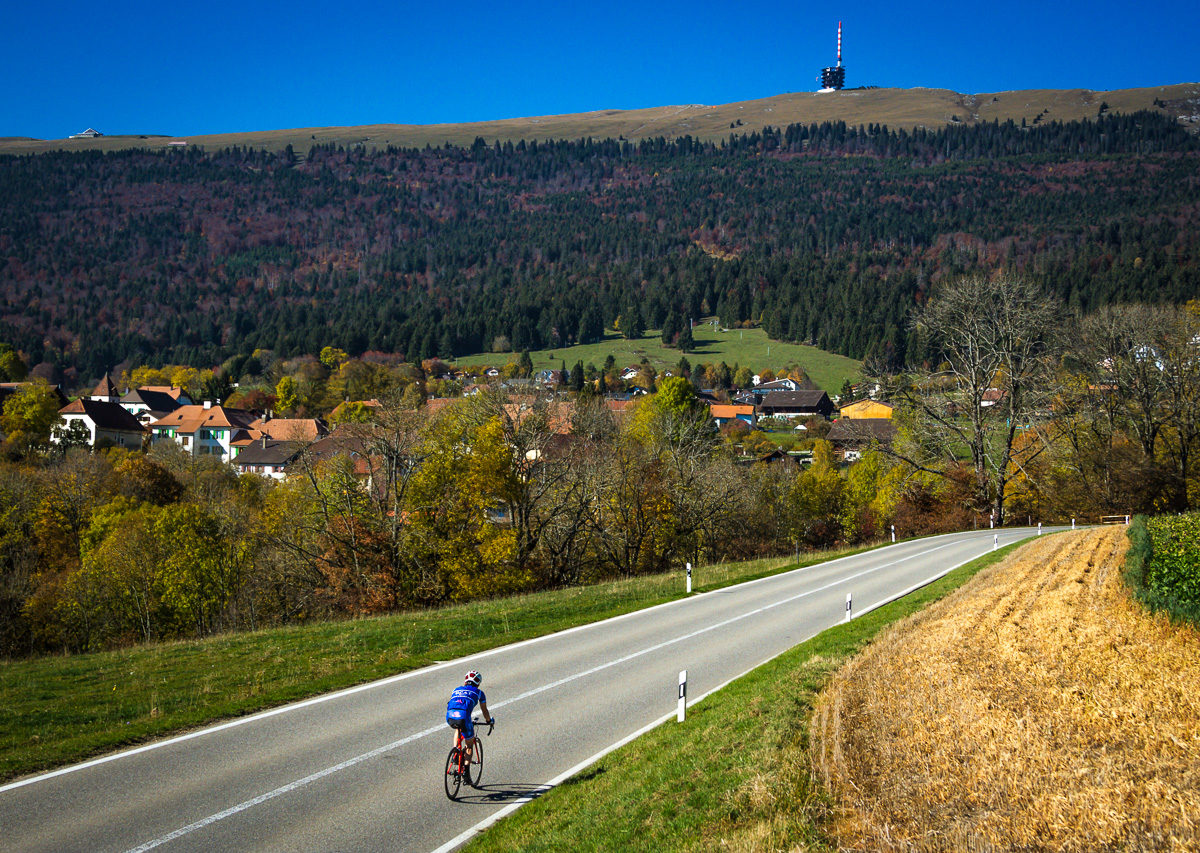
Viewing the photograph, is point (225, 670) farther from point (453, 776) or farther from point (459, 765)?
point (459, 765)

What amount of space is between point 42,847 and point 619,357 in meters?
157

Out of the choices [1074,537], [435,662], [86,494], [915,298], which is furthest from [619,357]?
[435,662]

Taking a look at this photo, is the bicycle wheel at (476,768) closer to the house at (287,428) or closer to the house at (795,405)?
the house at (287,428)

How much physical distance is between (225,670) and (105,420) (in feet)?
332

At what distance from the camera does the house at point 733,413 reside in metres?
118

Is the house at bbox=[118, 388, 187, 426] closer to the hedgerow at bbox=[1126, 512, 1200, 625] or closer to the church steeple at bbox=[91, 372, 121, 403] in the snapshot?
the church steeple at bbox=[91, 372, 121, 403]

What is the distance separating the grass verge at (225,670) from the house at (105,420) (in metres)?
88.4

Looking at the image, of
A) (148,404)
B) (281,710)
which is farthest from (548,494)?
(148,404)

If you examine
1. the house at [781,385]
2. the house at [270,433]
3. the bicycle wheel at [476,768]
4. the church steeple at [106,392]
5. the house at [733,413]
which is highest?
the church steeple at [106,392]

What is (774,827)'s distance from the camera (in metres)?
6.37

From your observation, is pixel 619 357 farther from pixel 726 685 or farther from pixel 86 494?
pixel 726 685

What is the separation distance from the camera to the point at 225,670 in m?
14.6

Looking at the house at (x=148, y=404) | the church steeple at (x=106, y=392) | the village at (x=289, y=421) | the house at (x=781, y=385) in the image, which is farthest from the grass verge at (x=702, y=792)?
the church steeple at (x=106, y=392)

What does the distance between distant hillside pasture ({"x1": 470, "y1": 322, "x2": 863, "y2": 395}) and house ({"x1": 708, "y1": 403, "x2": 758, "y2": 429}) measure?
76.4 ft
